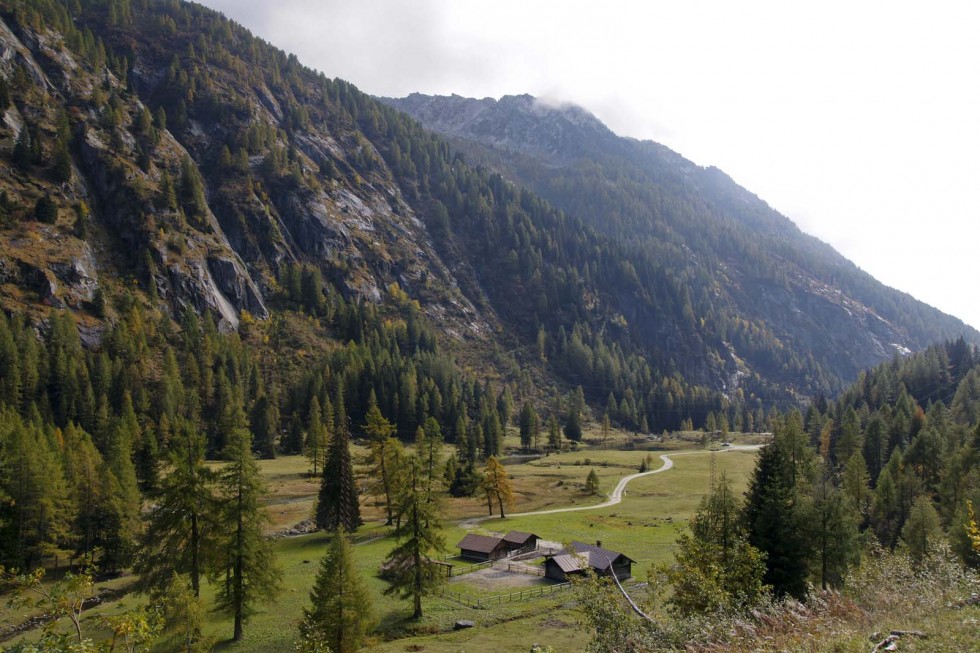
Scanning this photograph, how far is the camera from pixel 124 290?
15462 centimetres

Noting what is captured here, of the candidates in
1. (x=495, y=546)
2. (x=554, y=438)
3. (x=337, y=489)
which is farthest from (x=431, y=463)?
(x=554, y=438)

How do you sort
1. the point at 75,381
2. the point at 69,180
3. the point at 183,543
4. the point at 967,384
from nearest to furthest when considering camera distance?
1. the point at 183,543
2. the point at 75,381
3. the point at 967,384
4. the point at 69,180

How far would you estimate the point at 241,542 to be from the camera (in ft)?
140

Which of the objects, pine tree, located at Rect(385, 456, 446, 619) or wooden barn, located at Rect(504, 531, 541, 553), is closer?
pine tree, located at Rect(385, 456, 446, 619)

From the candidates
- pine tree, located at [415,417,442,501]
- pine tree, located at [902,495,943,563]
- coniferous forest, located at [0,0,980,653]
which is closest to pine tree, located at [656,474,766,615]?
coniferous forest, located at [0,0,980,653]

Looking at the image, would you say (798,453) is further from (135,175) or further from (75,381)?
(135,175)

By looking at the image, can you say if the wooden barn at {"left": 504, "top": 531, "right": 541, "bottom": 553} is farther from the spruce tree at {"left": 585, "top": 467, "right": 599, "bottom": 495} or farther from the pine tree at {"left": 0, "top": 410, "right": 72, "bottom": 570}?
the pine tree at {"left": 0, "top": 410, "right": 72, "bottom": 570}

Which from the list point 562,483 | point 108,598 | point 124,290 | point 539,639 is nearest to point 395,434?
point 562,483

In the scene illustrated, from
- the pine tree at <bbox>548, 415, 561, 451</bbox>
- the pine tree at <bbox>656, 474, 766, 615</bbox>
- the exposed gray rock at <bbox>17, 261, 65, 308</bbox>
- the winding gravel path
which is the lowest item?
the winding gravel path

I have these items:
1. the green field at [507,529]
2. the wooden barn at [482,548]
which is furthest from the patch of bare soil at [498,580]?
the wooden barn at [482,548]

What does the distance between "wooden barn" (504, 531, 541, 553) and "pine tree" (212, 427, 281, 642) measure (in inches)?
1209

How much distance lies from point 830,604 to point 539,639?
86.3ft

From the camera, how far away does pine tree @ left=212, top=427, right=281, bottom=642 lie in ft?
139

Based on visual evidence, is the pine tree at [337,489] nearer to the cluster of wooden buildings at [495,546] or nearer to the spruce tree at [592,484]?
the cluster of wooden buildings at [495,546]
